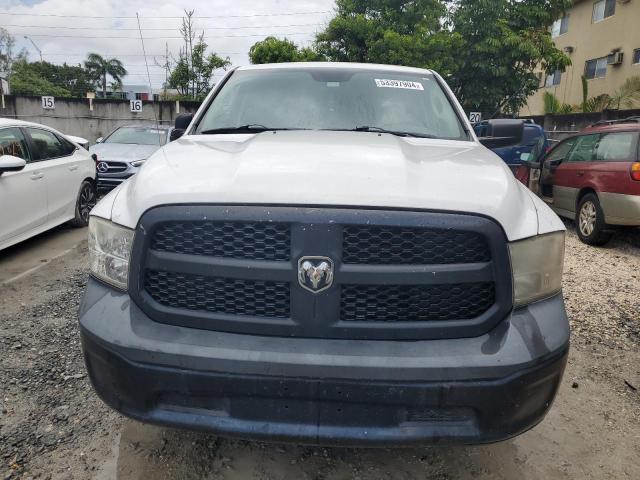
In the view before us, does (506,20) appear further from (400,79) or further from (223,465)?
(223,465)

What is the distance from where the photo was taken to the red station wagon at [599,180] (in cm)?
620

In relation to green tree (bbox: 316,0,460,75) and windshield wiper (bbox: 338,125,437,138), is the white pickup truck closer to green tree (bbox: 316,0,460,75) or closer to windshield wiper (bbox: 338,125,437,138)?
windshield wiper (bbox: 338,125,437,138)

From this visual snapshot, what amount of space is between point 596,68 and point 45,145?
83.9ft

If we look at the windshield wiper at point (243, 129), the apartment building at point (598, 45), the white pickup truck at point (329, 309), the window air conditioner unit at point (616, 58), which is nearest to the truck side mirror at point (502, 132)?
the windshield wiper at point (243, 129)

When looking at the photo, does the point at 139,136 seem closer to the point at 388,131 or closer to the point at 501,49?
the point at 388,131

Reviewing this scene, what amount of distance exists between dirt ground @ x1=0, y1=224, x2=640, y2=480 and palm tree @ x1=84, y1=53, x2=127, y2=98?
6810 cm

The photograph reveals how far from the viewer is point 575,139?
7.89 m

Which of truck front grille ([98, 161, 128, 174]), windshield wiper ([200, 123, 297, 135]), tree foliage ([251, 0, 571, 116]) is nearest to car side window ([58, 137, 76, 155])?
truck front grille ([98, 161, 128, 174])

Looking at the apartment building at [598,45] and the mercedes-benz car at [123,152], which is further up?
the apartment building at [598,45]

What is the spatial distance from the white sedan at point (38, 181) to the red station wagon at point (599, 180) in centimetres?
679

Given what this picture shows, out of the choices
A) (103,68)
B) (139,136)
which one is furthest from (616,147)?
(103,68)

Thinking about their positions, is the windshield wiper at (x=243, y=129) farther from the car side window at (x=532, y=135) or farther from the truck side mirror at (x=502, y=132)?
the car side window at (x=532, y=135)

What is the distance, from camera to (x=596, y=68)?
79.7 feet

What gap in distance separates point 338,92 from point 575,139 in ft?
20.0
